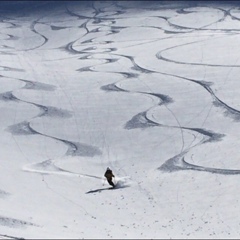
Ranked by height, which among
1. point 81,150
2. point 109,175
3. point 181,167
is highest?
point 109,175

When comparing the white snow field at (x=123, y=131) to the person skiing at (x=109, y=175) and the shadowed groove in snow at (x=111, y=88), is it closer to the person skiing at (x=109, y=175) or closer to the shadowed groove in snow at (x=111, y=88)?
the shadowed groove in snow at (x=111, y=88)

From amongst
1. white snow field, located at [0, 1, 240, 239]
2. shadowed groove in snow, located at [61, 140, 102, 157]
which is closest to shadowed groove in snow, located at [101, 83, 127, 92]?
Answer: white snow field, located at [0, 1, 240, 239]

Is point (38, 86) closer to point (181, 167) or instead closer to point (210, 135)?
point (210, 135)

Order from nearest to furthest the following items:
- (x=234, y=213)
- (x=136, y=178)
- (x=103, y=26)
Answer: (x=234, y=213) < (x=136, y=178) < (x=103, y=26)

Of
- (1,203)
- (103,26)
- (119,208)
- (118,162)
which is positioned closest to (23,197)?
(1,203)

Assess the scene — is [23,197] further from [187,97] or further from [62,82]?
[62,82]

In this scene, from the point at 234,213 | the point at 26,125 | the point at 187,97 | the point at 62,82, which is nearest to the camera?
the point at 234,213

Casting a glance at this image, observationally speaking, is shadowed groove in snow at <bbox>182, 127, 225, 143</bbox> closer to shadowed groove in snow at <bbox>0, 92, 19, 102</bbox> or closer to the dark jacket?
the dark jacket

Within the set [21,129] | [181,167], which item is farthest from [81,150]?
[181,167]
